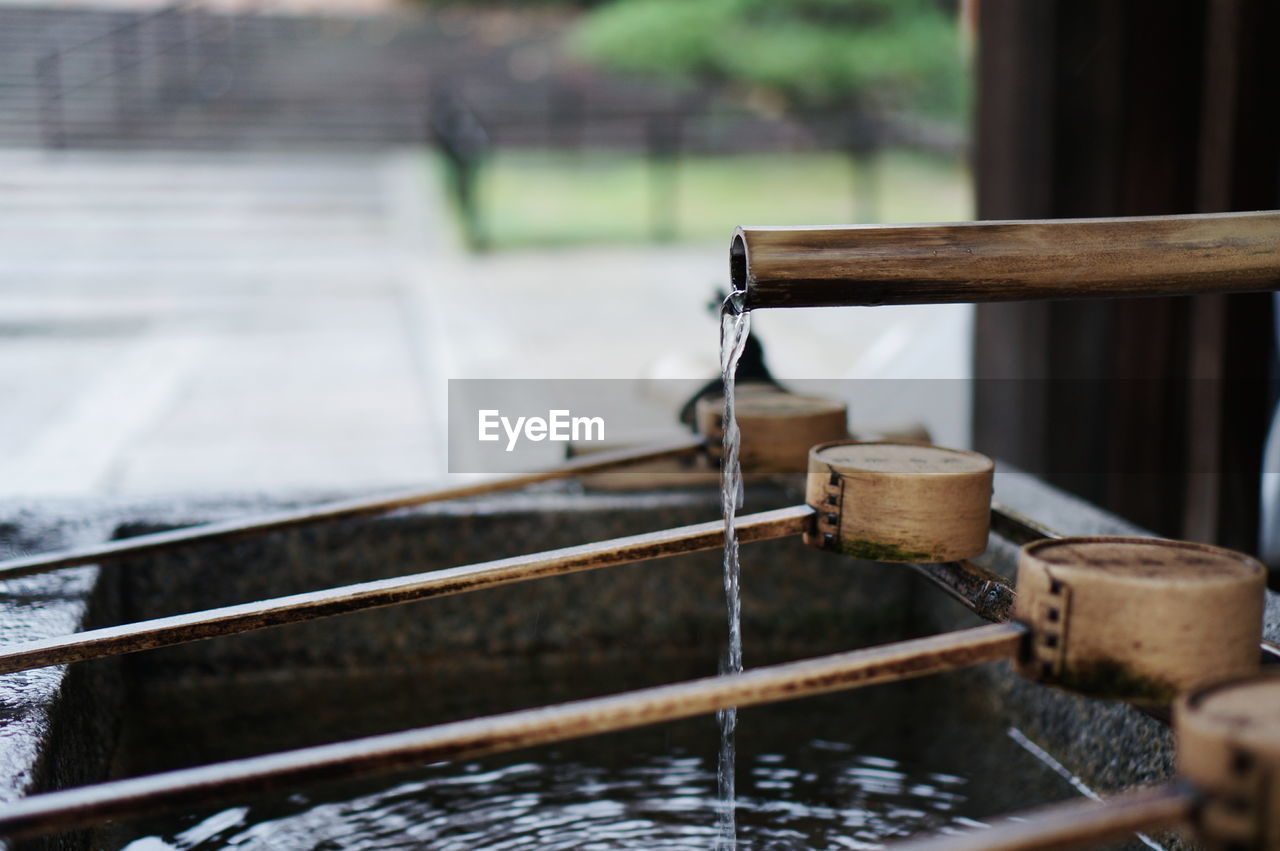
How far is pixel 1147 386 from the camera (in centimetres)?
338

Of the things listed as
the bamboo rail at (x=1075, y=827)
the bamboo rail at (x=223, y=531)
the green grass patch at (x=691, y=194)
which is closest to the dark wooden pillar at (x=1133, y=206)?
the bamboo rail at (x=223, y=531)

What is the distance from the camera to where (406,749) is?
1106 millimetres

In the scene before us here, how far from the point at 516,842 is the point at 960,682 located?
0.90m

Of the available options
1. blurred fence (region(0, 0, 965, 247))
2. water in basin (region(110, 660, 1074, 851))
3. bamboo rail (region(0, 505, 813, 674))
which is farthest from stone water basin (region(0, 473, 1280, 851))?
blurred fence (region(0, 0, 965, 247))

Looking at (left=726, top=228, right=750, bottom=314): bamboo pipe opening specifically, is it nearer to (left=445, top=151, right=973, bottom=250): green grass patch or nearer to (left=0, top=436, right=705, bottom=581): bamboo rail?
(left=0, top=436, right=705, bottom=581): bamboo rail

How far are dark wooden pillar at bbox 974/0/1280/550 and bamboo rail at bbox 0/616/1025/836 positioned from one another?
6.76 feet

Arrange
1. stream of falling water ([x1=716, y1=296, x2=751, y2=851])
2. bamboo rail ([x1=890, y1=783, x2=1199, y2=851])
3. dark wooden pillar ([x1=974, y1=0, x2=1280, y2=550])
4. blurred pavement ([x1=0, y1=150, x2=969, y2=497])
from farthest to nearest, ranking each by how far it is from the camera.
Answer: blurred pavement ([x1=0, y1=150, x2=969, y2=497])
dark wooden pillar ([x1=974, y1=0, x2=1280, y2=550])
stream of falling water ([x1=716, y1=296, x2=751, y2=851])
bamboo rail ([x1=890, y1=783, x2=1199, y2=851])

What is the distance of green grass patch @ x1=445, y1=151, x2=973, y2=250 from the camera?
1380cm

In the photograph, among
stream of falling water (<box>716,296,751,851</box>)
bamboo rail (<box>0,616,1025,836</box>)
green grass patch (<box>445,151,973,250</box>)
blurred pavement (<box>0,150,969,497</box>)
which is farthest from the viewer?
green grass patch (<box>445,151,973,250</box>)

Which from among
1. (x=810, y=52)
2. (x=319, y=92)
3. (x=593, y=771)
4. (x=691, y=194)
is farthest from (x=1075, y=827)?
(x=810, y=52)
